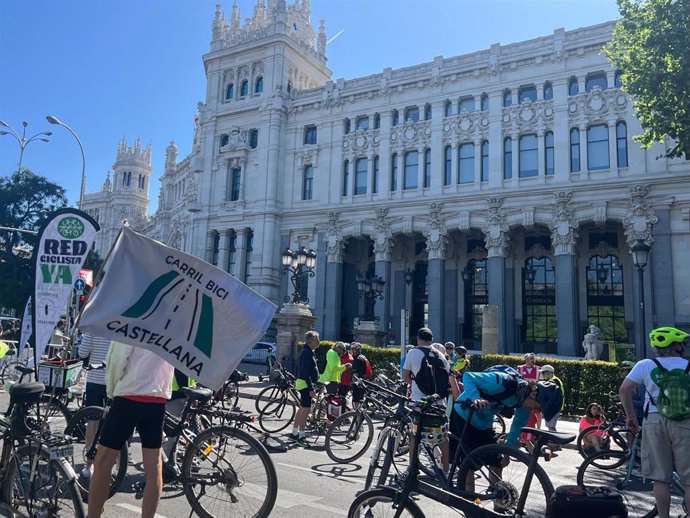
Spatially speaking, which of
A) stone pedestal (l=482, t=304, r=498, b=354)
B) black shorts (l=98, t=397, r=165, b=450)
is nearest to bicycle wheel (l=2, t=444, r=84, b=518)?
black shorts (l=98, t=397, r=165, b=450)

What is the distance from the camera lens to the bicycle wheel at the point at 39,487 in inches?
171

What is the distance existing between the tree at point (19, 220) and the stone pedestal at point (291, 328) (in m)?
29.0

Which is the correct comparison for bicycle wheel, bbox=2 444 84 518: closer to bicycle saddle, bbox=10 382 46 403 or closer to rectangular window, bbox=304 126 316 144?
bicycle saddle, bbox=10 382 46 403

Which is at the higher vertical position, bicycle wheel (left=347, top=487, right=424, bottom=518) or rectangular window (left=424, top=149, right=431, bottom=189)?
rectangular window (left=424, top=149, right=431, bottom=189)

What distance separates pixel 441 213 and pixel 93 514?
33.1m

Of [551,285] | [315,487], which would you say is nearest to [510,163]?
[551,285]

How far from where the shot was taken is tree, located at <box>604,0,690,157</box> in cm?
1623

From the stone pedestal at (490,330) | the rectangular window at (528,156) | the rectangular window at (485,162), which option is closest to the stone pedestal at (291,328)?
the stone pedestal at (490,330)

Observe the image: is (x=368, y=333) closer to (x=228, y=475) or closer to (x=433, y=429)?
(x=433, y=429)

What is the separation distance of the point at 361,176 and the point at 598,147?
16029 mm

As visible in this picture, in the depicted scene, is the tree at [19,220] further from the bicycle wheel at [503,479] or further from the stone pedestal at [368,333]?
the bicycle wheel at [503,479]

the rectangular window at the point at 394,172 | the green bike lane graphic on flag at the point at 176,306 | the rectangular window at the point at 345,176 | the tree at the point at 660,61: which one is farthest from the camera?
the rectangular window at the point at 345,176

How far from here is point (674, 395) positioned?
510 centimetres

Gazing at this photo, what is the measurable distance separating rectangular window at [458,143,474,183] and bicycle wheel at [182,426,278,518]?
3282cm
